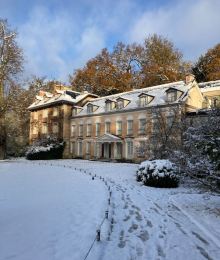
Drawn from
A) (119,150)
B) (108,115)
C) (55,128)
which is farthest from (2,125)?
(119,150)

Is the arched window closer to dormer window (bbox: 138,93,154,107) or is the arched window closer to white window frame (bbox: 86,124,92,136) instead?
dormer window (bbox: 138,93,154,107)

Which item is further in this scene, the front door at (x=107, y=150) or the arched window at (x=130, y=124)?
the front door at (x=107, y=150)

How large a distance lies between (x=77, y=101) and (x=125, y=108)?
37.2 feet

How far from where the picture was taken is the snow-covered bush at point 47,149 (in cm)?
3291

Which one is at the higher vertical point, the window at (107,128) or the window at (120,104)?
the window at (120,104)

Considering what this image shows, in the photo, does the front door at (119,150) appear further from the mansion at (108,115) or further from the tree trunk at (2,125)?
the tree trunk at (2,125)

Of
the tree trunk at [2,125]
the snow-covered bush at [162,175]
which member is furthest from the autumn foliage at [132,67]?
the snow-covered bush at [162,175]

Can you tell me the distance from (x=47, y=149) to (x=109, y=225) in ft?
93.8

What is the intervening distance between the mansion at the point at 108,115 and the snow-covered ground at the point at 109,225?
41.0 ft

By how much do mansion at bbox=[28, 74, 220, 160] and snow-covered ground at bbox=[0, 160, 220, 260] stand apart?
12501 mm

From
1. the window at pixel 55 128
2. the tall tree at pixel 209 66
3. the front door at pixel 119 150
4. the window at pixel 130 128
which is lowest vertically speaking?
the front door at pixel 119 150

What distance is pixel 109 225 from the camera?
261 inches

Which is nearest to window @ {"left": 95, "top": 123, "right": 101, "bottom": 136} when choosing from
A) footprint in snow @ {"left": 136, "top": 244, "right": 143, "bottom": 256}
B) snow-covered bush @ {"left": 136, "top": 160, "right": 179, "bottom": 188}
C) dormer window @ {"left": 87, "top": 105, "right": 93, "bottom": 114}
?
dormer window @ {"left": 87, "top": 105, "right": 93, "bottom": 114}

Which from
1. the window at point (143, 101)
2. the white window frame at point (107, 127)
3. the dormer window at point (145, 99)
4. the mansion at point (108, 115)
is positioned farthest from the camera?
the white window frame at point (107, 127)
